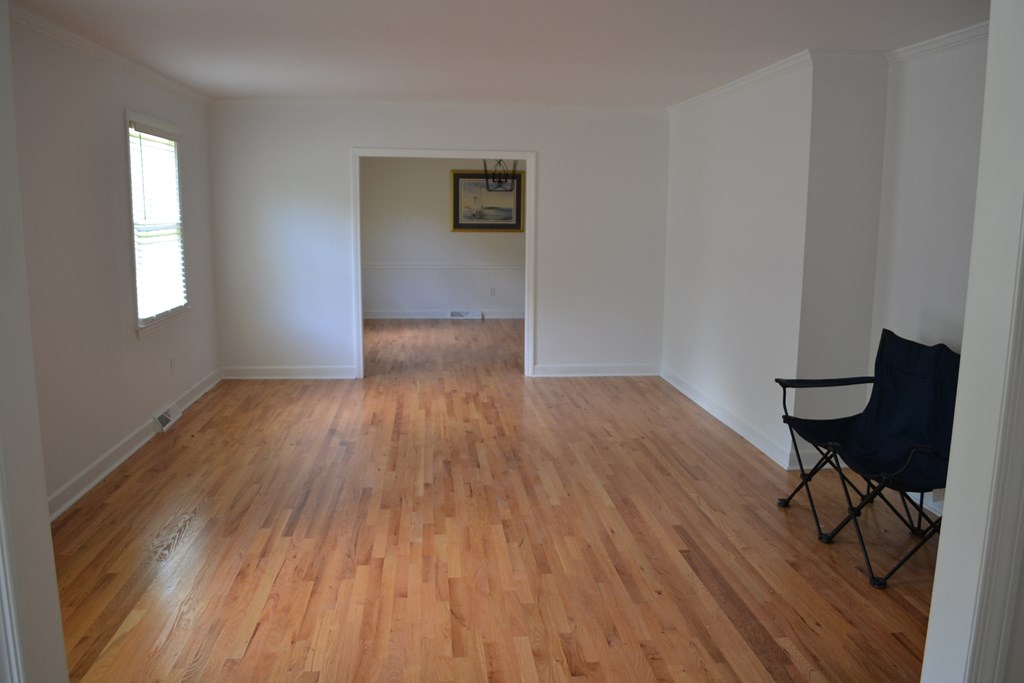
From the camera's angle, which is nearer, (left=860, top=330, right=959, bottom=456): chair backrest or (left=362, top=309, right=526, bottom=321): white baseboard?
(left=860, top=330, right=959, bottom=456): chair backrest

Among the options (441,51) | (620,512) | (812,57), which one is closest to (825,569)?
(620,512)

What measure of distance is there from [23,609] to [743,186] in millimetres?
4787

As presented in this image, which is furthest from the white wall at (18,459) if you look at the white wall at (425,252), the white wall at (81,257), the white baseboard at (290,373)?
the white wall at (425,252)

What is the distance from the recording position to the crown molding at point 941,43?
144 inches

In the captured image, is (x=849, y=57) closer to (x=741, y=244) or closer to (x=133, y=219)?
(x=741, y=244)

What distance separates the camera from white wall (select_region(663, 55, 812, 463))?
4621 mm

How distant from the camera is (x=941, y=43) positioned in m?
3.89

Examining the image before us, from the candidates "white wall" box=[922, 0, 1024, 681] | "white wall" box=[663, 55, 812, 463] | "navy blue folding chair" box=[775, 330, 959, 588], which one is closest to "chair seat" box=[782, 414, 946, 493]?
"navy blue folding chair" box=[775, 330, 959, 588]

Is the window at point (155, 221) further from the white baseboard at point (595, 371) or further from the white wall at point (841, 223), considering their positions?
the white wall at point (841, 223)

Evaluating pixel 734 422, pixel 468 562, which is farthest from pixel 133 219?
pixel 734 422

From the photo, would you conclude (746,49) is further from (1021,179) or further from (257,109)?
(257,109)

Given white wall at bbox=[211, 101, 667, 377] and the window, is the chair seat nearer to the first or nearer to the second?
white wall at bbox=[211, 101, 667, 377]

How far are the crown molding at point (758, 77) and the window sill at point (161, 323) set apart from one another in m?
4.24

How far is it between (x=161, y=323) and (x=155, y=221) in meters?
0.70
